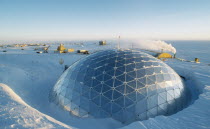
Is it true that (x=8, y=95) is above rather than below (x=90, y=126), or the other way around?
above

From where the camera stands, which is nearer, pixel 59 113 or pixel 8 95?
pixel 59 113

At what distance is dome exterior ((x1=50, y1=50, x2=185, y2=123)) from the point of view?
1034 cm

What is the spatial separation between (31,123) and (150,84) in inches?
379

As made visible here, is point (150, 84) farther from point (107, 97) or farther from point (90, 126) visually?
point (90, 126)

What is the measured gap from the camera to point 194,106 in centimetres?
1070

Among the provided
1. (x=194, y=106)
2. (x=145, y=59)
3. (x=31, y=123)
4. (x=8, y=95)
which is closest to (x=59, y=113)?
(x=31, y=123)

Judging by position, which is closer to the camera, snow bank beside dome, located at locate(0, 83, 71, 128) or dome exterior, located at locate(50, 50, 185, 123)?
snow bank beside dome, located at locate(0, 83, 71, 128)

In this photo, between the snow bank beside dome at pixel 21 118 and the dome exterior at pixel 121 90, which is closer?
the snow bank beside dome at pixel 21 118

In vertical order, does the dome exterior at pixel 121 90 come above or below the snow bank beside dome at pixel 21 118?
above

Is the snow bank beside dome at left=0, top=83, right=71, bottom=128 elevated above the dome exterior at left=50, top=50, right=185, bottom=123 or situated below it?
below

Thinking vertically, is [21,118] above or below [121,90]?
below

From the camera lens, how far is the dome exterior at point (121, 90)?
10344mm

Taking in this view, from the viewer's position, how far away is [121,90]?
10742mm

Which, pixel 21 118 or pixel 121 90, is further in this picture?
pixel 121 90
